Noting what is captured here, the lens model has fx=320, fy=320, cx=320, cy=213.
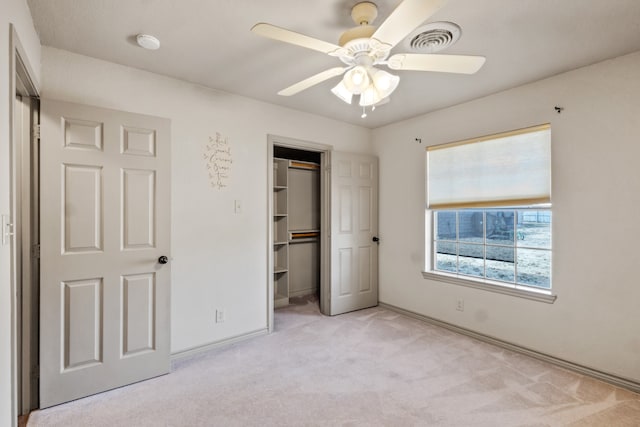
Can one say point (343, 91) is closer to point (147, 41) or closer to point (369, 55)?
point (369, 55)

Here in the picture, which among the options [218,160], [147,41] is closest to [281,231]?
[218,160]

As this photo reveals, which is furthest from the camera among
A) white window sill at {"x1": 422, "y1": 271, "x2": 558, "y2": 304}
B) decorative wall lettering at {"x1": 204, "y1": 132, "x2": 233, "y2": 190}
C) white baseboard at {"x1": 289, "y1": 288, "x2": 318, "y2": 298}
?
white baseboard at {"x1": 289, "y1": 288, "x2": 318, "y2": 298}

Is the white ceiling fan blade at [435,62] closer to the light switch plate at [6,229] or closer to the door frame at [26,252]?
the light switch plate at [6,229]

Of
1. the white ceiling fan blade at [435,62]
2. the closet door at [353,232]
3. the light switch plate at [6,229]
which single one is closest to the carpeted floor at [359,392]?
the closet door at [353,232]

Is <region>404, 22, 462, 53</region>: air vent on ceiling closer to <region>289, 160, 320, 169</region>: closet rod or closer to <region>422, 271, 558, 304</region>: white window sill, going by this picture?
<region>422, 271, 558, 304</region>: white window sill

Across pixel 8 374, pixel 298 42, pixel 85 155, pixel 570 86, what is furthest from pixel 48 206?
pixel 570 86

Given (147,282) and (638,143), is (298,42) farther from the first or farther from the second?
(638,143)

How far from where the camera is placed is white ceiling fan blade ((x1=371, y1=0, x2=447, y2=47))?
1186 mm

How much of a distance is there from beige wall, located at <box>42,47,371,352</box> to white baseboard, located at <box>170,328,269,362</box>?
1.5 inches

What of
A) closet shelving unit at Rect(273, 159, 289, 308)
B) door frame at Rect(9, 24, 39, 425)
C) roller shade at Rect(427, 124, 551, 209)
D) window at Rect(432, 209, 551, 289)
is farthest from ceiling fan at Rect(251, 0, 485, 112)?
closet shelving unit at Rect(273, 159, 289, 308)

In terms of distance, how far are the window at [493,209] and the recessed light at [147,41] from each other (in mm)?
2841

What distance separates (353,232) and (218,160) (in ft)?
6.25

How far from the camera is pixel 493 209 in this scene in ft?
10.4

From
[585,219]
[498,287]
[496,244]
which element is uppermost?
[585,219]
